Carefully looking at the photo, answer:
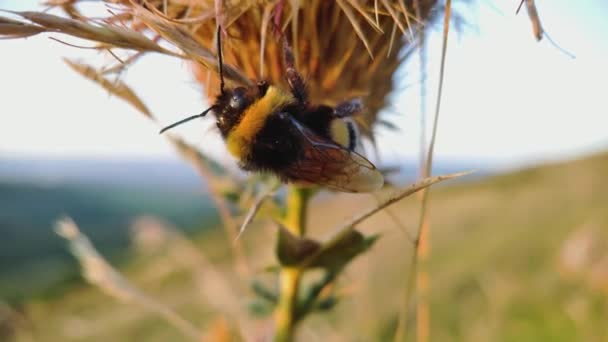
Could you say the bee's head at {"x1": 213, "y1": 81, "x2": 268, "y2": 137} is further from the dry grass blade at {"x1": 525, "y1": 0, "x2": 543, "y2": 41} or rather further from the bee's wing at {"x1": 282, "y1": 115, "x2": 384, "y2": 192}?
the dry grass blade at {"x1": 525, "y1": 0, "x2": 543, "y2": 41}

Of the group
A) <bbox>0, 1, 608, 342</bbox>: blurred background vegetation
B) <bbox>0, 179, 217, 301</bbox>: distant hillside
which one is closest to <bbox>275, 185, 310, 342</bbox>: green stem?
<bbox>0, 1, 608, 342</bbox>: blurred background vegetation

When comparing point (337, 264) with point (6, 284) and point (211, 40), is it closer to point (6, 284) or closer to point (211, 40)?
point (211, 40)

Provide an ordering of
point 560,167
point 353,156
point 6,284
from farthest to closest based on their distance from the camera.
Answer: point 6,284, point 560,167, point 353,156

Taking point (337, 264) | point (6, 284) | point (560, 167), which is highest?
point (337, 264)

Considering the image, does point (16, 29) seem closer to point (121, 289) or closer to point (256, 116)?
point (256, 116)

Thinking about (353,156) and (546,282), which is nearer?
(353,156)

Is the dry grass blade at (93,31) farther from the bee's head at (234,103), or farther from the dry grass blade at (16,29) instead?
the bee's head at (234,103)

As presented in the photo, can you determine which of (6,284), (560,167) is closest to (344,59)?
(560,167)
